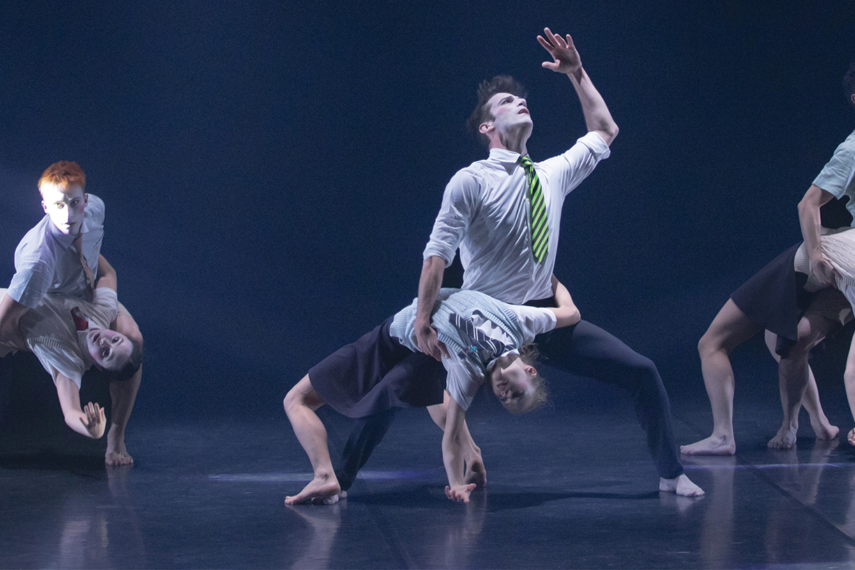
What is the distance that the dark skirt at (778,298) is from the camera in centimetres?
374

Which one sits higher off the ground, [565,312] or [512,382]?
[565,312]

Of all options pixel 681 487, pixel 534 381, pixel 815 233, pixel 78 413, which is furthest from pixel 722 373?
pixel 78 413

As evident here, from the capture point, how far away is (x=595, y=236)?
16.8 feet

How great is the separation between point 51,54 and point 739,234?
→ 3787mm

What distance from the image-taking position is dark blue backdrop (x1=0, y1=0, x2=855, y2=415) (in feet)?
15.6

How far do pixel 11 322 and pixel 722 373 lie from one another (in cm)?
298

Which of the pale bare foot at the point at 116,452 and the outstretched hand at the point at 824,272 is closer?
the outstretched hand at the point at 824,272

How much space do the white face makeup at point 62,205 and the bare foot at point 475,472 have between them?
6.26 ft

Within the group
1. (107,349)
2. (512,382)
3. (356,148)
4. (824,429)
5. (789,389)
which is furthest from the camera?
(356,148)

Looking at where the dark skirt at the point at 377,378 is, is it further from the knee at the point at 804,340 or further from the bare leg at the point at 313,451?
the knee at the point at 804,340

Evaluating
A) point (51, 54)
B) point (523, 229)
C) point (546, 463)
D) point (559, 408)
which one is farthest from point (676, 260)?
point (51, 54)

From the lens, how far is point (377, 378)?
3277 mm

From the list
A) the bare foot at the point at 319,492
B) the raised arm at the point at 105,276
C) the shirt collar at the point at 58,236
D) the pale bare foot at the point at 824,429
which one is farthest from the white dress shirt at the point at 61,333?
the pale bare foot at the point at 824,429

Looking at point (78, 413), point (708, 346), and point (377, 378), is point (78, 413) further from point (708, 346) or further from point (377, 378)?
point (708, 346)
